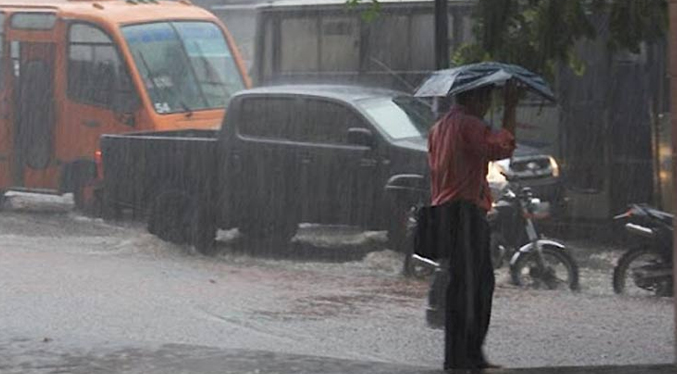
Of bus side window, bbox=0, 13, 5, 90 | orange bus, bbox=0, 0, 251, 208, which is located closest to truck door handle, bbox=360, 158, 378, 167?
orange bus, bbox=0, 0, 251, 208

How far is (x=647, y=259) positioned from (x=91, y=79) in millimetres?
10409

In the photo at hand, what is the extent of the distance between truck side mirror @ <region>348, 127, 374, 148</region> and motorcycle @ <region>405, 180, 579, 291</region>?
Answer: 1.71 meters

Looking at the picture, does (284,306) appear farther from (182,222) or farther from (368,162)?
(182,222)

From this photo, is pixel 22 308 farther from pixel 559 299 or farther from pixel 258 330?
pixel 559 299

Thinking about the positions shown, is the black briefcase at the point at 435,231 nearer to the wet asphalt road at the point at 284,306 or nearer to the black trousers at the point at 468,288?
the black trousers at the point at 468,288

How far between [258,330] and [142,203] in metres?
6.64

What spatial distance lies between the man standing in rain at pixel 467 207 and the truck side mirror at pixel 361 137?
7.76 meters

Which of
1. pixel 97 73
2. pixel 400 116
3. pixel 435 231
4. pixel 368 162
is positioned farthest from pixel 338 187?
pixel 435 231

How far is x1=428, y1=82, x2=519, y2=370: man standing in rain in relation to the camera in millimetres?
8789

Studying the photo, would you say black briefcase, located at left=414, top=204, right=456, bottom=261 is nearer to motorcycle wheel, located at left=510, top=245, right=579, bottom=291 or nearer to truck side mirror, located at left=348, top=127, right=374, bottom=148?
motorcycle wheel, located at left=510, top=245, right=579, bottom=291

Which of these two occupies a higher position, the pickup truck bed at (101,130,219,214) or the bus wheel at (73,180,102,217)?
the pickup truck bed at (101,130,219,214)

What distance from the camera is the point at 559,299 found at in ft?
45.9

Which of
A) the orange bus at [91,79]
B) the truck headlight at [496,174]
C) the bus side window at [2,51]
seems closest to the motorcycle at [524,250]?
the truck headlight at [496,174]

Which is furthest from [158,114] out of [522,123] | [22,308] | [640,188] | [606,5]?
[606,5]
